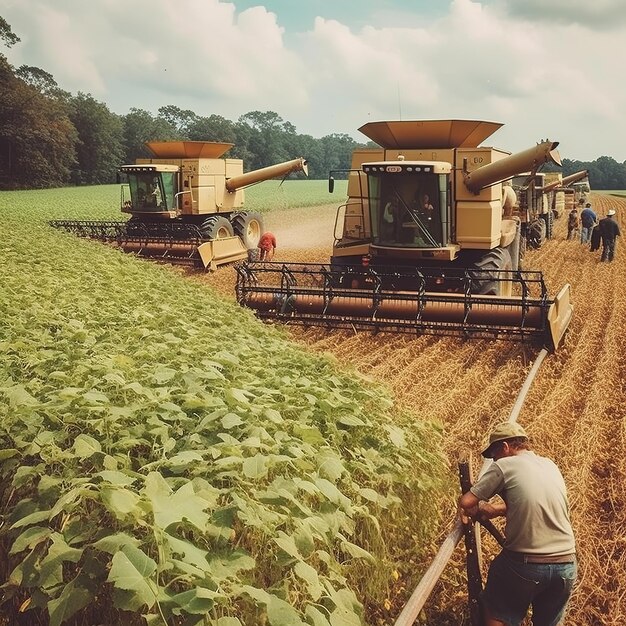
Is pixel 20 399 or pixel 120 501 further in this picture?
pixel 20 399

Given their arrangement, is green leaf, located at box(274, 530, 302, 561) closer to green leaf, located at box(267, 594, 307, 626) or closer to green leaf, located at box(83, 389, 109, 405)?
green leaf, located at box(267, 594, 307, 626)

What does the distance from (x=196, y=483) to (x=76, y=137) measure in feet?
223

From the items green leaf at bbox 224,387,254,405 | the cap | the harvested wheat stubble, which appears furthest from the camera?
the harvested wheat stubble

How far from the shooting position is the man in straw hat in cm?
315

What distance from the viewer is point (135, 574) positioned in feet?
7.05

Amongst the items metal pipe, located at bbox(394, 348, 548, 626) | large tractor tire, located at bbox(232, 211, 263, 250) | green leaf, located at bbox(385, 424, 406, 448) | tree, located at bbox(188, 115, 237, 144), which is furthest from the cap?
tree, located at bbox(188, 115, 237, 144)

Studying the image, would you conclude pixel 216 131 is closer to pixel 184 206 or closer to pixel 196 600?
pixel 184 206

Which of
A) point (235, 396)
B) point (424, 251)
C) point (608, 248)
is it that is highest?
point (424, 251)

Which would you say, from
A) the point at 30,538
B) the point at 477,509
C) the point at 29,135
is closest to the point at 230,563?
the point at 30,538

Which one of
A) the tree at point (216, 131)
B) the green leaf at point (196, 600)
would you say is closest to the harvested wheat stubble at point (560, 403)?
the green leaf at point (196, 600)

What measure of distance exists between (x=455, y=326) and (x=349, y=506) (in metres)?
6.37

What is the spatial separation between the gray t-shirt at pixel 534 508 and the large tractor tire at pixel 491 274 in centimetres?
669

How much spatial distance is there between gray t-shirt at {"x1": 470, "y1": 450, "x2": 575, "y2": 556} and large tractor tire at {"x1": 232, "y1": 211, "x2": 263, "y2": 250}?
16.6 meters

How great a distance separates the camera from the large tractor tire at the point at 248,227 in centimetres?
1928
